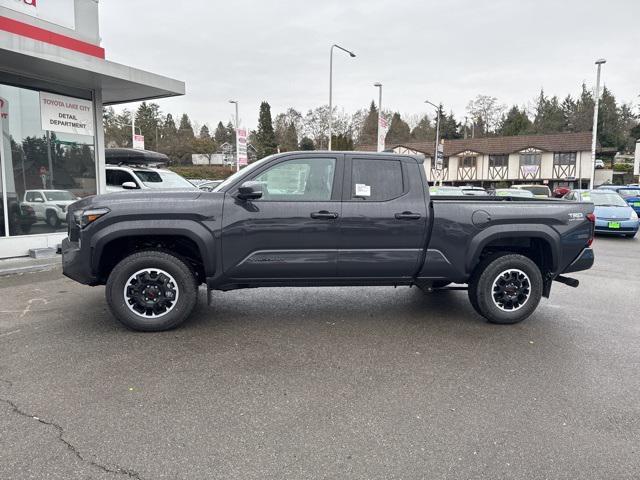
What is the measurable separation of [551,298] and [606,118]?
71.5 metres

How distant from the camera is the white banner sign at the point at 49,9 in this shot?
827cm

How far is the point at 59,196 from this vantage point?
9.49 meters

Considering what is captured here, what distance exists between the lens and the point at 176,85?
10258mm

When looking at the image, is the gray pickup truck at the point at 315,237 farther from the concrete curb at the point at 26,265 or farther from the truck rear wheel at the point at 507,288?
the concrete curb at the point at 26,265

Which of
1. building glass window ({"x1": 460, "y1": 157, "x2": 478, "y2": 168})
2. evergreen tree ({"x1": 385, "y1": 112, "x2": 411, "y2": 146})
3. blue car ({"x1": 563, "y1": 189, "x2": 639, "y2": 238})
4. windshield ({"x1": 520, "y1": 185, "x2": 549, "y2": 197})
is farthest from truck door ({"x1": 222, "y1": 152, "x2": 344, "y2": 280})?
evergreen tree ({"x1": 385, "y1": 112, "x2": 411, "y2": 146})

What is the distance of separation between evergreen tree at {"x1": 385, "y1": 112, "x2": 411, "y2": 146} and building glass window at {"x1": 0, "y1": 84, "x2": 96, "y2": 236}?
70.4 meters

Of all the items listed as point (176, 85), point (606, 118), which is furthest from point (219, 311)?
point (606, 118)

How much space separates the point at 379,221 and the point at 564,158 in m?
46.5

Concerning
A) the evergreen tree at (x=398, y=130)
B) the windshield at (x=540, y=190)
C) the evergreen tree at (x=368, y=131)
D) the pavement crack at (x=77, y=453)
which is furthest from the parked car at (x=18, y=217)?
the evergreen tree at (x=398, y=130)

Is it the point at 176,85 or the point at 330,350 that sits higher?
the point at 176,85

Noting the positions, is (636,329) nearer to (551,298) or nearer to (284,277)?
(551,298)

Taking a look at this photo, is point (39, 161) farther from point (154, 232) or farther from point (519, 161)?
point (519, 161)

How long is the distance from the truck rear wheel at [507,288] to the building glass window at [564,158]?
45112 millimetres

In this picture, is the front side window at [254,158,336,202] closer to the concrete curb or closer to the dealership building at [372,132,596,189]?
the concrete curb
